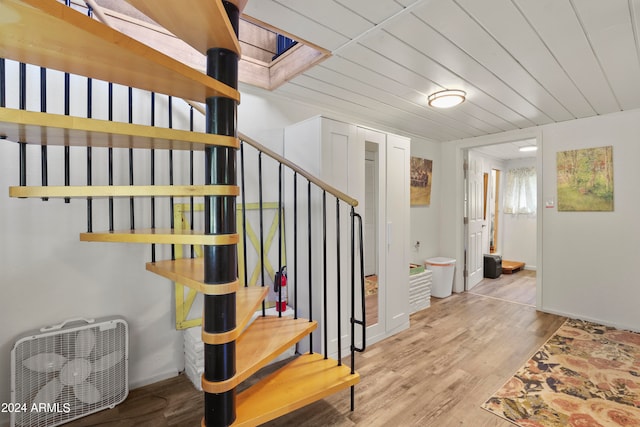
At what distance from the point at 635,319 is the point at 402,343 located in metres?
2.48

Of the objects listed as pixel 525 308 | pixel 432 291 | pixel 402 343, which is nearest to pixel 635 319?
pixel 525 308

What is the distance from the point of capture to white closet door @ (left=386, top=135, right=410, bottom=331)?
286 cm

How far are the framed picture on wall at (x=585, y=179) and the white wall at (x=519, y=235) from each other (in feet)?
8.66

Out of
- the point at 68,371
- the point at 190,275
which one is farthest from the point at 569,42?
the point at 68,371

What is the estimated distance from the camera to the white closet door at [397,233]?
286cm

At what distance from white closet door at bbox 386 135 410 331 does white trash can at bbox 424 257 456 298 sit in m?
1.24

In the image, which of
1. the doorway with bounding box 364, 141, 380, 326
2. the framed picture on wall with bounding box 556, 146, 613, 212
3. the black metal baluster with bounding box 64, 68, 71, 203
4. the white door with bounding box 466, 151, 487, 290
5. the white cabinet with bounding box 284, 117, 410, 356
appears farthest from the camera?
the white door with bounding box 466, 151, 487, 290

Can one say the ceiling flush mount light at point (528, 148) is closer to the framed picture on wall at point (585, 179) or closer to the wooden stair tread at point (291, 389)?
the framed picture on wall at point (585, 179)

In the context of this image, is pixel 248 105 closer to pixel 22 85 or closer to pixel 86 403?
pixel 22 85

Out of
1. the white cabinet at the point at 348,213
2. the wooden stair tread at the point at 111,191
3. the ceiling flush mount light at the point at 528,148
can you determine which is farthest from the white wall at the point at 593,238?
the wooden stair tread at the point at 111,191

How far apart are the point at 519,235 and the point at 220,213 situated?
654cm

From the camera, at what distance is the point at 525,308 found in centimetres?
370

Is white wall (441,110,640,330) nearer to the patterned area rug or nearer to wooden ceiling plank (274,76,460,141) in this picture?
the patterned area rug

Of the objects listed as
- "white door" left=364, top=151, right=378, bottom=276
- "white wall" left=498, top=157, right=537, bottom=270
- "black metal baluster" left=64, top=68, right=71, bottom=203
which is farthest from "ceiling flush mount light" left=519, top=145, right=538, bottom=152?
"black metal baluster" left=64, top=68, right=71, bottom=203
